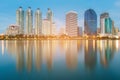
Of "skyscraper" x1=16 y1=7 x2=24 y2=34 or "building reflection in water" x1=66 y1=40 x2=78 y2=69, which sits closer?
"building reflection in water" x1=66 y1=40 x2=78 y2=69

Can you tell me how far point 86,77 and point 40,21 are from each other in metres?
178

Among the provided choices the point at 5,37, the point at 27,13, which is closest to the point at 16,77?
the point at 5,37

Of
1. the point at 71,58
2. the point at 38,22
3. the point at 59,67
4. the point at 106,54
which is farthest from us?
the point at 38,22

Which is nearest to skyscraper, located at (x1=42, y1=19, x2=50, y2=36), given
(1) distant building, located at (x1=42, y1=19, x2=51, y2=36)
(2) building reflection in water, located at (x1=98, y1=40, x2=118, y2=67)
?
(1) distant building, located at (x1=42, y1=19, x2=51, y2=36)

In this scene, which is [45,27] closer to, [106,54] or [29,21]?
[29,21]

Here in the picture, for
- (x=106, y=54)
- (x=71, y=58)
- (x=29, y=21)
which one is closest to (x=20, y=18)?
(x=29, y=21)

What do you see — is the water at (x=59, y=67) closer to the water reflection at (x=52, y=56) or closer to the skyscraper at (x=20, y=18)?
the water reflection at (x=52, y=56)

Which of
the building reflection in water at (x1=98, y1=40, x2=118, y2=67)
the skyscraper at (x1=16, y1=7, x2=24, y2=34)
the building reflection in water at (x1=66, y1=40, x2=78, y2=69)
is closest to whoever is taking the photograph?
the building reflection in water at (x1=66, y1=40, x2=78, y2=69)

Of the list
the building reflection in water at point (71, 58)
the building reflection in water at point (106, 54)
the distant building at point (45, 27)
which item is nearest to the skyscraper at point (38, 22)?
the distant building at point (45, 27)

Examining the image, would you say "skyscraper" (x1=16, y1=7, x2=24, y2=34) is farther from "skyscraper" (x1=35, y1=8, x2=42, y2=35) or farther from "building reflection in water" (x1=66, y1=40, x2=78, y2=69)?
"building reflection in water" (x1=66, y1=40, x2=78, y2=69)

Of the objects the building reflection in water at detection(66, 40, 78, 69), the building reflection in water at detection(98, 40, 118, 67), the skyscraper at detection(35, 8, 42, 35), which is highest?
the skyscraper at detection(35, 8, 42, 35)

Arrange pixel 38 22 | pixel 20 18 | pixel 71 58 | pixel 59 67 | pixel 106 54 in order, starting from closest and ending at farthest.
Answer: pixel 59 67
pixel 71 58
pixel 106 54
pixel 38 22
pixel 20 18

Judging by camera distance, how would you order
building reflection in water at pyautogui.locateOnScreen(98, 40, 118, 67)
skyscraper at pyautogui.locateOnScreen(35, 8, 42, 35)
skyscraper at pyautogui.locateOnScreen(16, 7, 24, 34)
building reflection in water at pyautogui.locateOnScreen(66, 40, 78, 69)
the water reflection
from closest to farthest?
the water reflection < building reflection in water at pyautogui.locateOnScreen(66, 40, 78, 69) < building reflection in water at pyautogui.locateOnScreen(98, 40, 118, 67) < skyscraper at pyautogui.locateOnScreen(35, 8, 42, 35) < skyscraper at pyautogui.locateOnScreen(16, 7, 24, 34)

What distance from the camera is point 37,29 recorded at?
17850 cm
